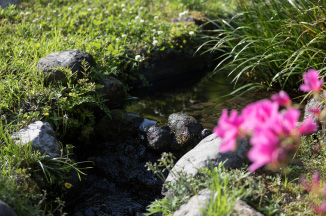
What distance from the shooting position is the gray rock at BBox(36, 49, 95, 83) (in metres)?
4.10

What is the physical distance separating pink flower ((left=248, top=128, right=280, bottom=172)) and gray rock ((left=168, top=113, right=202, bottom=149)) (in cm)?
256

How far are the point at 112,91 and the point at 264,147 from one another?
360cm

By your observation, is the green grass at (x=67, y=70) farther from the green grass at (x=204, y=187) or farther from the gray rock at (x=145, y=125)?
the green grass at (x=204, y=187)

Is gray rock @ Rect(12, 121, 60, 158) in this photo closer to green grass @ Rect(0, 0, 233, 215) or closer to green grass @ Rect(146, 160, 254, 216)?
green grass @ Rect(0, 0, 233, 215)

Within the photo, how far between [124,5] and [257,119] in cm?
644

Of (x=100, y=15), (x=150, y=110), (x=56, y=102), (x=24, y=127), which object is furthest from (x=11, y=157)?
(x=100, y=15)

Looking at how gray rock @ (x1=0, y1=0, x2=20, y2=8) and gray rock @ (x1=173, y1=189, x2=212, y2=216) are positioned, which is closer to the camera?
gray rock @ (x1=173, y1=189, x2=212, y2=216)

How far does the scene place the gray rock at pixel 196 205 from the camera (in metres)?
2.34

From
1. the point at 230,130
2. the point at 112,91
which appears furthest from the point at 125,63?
the point at 230,130

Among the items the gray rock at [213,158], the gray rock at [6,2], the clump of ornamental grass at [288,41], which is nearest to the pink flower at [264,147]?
the gray rock at [213,158]

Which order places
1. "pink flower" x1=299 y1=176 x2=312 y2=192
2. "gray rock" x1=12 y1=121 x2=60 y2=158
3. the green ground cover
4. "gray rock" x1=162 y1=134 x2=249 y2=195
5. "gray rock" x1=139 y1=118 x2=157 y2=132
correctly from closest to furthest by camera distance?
the green ground cover < "pink flower" x1=299 y1=176 x2=312 y2=192 < "gray rock" x1=162 y1=134 x2=249 y2=195 < "gray rock" x1=12 y1=121 x2=60 y2=158 < "gray rock" x1=139 y1=118 x2=157 y2=132

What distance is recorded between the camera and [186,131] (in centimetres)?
388

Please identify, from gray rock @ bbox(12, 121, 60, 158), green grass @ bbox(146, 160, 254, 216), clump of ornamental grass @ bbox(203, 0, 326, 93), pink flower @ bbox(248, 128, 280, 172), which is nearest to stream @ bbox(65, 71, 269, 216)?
gray rock @ bbox(12, 121, 60, 158)

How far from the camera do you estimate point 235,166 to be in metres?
2.99
